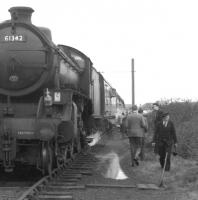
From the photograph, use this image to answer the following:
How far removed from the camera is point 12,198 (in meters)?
7.25

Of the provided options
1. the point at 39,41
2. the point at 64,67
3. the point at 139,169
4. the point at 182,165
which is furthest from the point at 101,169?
the point at 39,41

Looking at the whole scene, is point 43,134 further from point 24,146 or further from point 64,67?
point 64,67

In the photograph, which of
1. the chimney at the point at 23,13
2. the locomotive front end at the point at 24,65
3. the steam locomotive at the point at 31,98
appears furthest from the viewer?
the chimney at the point at 23,13

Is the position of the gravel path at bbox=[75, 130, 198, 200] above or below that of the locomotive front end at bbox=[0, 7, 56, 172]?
below

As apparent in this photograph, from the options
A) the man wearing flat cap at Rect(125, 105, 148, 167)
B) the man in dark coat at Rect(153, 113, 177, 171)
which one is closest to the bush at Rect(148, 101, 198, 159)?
the man wearing flat cap at Rect(125, 105, 148, 167)

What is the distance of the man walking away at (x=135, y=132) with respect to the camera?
1226 centimetres

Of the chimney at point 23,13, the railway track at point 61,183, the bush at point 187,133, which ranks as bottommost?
the railway track at point 61,183

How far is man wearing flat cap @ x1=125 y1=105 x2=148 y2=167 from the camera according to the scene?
12.3m

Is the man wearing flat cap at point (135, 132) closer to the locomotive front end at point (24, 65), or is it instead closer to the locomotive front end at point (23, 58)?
the locomotive front end at point (24, 65)

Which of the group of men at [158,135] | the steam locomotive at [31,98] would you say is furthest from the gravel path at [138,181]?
the steam locomotive at [31,98]

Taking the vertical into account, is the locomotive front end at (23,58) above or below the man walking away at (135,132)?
above

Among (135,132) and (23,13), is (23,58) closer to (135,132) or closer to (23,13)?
(23,13)

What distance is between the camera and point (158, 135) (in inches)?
434

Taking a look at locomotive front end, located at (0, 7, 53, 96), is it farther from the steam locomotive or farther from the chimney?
the chimney
